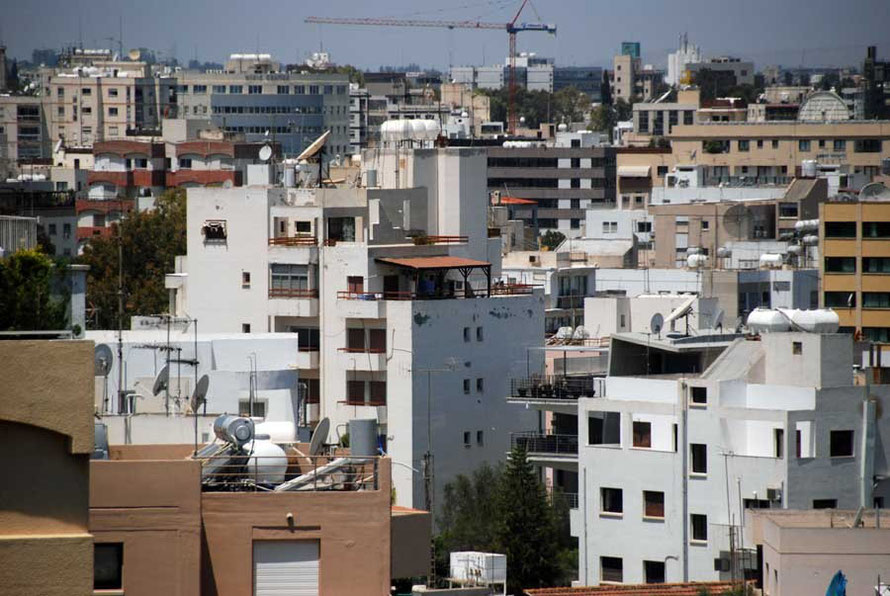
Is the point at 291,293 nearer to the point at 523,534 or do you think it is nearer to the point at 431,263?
the point at 431,263

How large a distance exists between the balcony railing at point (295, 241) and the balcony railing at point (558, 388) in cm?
673

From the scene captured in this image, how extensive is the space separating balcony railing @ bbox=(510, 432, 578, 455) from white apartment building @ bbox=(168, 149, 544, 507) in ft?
8.45

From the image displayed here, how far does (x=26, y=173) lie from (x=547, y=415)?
5162 centimetres

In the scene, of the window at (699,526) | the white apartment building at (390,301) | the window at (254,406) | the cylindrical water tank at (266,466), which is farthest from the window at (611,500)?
the cylindrical water tank at (266,466)

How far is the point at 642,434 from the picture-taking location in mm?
30500

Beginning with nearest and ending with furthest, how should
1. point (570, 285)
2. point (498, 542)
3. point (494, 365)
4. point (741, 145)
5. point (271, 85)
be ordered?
point (498, 542)
point (494, 365)
point (570, 285)
point (741, 145)
point (271, 85)

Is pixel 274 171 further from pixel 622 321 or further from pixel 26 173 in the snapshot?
pixel 26 173

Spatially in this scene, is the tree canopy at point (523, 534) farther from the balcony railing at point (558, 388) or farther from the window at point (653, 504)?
the window at point (653, 504)

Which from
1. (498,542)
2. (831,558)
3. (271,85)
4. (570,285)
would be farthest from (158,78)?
(831,558)


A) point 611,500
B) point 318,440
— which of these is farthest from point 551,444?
point 318,440

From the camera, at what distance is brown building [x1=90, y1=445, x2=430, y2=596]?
48.1ft

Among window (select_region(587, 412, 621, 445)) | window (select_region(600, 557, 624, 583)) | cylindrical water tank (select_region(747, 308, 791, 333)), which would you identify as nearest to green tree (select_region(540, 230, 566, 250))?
window (select_region(587, 412, 621, 445))

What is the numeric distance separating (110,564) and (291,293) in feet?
92.3

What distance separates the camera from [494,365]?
4022cm
